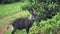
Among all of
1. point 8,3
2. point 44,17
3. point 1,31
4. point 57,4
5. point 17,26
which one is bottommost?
point 8,3

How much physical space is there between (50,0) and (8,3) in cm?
1909

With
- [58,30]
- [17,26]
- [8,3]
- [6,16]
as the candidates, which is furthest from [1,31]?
[8,3]

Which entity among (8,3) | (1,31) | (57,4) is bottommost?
(8,3)

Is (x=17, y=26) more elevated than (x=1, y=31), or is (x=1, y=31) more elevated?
(x=17, y=26)

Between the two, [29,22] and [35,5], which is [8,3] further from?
[35,5]

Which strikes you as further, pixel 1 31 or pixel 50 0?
pixel 1 31

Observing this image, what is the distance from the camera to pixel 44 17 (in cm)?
915

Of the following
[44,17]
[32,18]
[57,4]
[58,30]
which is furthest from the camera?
[32,18]

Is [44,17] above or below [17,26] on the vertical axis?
above

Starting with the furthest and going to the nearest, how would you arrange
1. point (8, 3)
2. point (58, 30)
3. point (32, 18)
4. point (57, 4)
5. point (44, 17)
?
point (8, 3) < point (32, 18) < point (44, 17) < point (57, 4) < point (58, 30)

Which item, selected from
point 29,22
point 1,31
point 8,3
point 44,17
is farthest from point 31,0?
point 8,3

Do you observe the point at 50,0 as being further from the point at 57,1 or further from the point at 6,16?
the point at 6,16

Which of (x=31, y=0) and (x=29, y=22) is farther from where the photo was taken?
(x=29, y=22)

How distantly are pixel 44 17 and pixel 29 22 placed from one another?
3.91 meters
